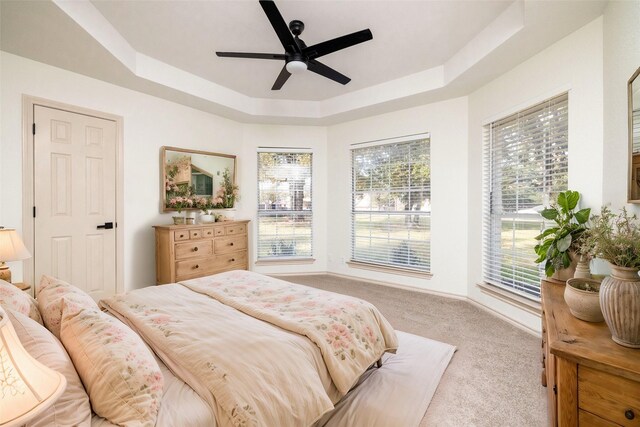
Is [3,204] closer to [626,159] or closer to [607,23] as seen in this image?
[626,159]

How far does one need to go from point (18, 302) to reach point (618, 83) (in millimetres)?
3567

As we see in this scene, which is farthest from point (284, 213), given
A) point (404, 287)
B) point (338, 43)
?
point (338, 43)

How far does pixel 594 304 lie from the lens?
51.7 inches

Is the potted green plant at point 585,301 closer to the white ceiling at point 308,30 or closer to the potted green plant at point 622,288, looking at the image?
the potted green plant at point 622,288

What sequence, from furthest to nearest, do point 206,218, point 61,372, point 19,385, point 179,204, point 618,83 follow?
1. point 206,218
2. point 179,204
3. point 618,83
4. point 61,372
5. point 19,385

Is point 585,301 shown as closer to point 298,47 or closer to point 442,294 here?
point 298,47

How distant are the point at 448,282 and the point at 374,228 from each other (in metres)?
1.30

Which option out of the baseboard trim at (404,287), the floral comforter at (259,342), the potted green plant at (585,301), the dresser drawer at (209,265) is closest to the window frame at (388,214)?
the baseboard trim at (404,287)

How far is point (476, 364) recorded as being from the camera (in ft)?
7.34

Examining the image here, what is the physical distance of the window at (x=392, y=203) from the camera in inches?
162

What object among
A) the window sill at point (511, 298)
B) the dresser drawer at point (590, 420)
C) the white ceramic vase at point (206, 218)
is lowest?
the window sill at point (511, 298)

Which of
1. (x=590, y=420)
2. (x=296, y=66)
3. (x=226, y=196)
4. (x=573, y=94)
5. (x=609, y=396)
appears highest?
(x=296, y=66)

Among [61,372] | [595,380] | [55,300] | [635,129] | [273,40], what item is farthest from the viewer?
[273,40]

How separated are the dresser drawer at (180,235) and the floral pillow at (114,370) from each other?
2372 millimetres
